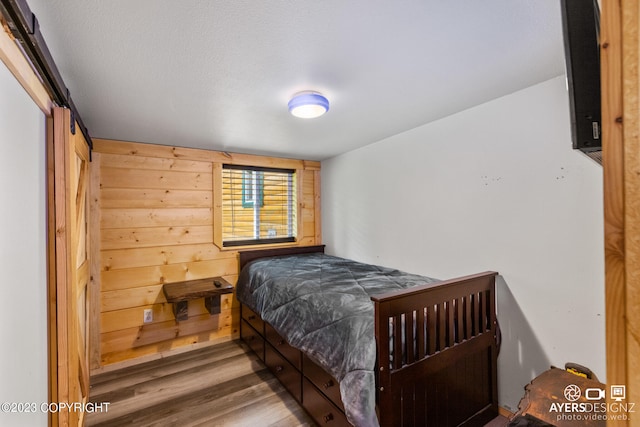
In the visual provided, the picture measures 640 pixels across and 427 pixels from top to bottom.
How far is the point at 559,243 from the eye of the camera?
5.37 ft

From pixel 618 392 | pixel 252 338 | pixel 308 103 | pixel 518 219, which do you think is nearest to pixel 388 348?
pixel 618 392

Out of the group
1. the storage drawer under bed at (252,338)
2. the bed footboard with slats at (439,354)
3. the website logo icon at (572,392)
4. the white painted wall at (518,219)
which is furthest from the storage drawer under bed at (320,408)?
the white painted wall at (518,219)

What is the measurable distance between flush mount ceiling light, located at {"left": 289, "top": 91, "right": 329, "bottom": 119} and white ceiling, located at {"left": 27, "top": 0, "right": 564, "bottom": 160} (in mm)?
50

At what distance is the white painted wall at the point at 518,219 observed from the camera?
1554 millimetres

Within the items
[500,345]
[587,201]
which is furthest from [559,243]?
[500,345]

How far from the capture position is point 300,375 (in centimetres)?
202

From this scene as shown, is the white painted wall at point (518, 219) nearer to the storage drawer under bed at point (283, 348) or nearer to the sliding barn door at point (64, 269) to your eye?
the storage drawer under bed at point (283, 348)

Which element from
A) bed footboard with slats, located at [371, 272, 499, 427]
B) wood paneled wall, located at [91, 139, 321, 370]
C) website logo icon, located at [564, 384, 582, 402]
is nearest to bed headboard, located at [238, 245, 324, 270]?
wood paneled wall, located at [91, 139, 321, 370]

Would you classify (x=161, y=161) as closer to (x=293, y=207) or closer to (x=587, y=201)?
(x=293, y=207)

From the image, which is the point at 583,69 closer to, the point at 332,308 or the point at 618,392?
the point at 618,392

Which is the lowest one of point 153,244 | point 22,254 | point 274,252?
point 274,252

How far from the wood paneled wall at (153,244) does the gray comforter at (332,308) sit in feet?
1.69

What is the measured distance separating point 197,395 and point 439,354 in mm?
1872

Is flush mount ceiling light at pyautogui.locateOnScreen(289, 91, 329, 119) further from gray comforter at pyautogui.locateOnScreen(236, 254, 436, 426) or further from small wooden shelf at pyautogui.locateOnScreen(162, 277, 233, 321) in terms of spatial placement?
small wooden shelf at pyautogui.locateOnScreen(162, 277, 233, 321)
